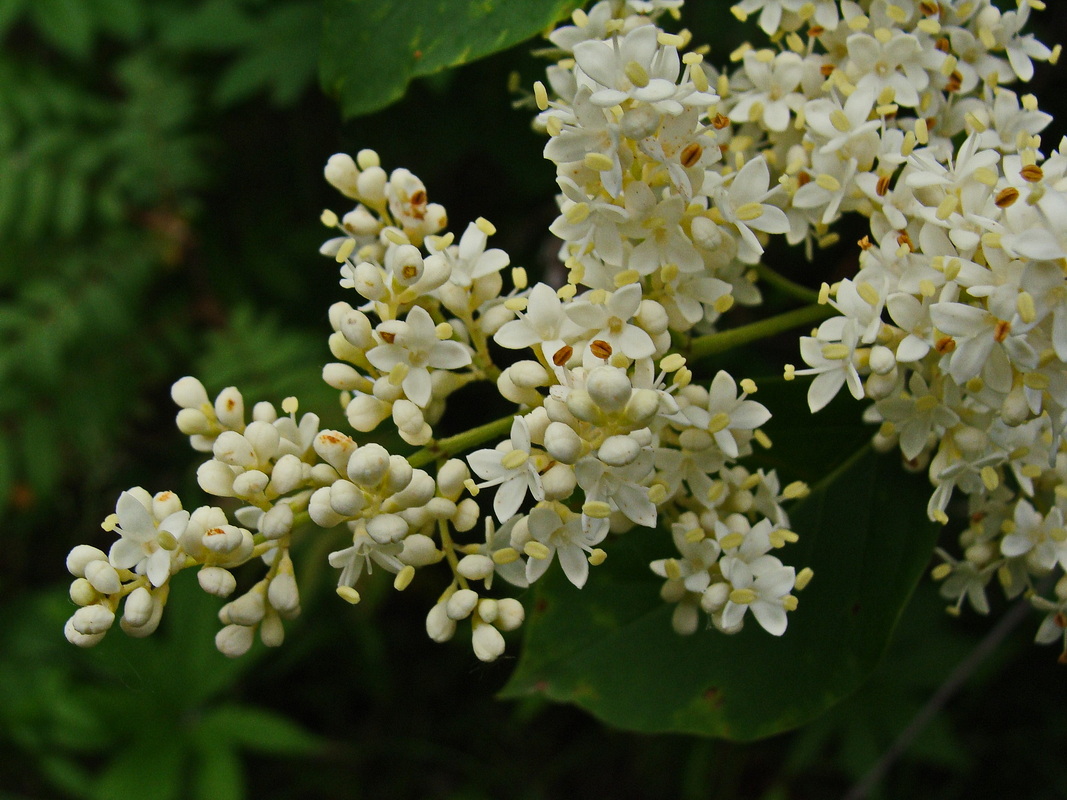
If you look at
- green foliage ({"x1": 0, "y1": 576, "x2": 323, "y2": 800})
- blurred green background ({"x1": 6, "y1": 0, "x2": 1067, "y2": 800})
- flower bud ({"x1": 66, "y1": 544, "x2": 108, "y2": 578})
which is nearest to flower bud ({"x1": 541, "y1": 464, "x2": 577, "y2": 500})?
flower bud ({"x1": 66, "y1": 544, "x2": 108, "y2": 578})

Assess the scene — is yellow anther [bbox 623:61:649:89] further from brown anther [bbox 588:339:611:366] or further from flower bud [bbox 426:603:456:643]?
flower bud [bbox 426:603:456:643]

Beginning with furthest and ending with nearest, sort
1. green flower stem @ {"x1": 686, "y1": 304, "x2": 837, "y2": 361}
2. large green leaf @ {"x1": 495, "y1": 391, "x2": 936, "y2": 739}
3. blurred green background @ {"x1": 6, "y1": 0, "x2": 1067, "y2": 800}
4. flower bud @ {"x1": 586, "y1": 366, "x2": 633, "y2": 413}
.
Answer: blurred green background @ {"x1": 6, "y1": 0, "x2": 1067, "y2": 800} → large green leaf @ {"x1": 495, "y1": 391, "x2": 936, "y2": 739} → green flower stem @ {"x1": 686, "y1": 304, "x2": 837, "y2": 361} → flower bud @ {"x1": 586, "y1": 366, "x2": 633, "y2": 413}

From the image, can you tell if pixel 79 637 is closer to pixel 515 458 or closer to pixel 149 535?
pixel 149 535

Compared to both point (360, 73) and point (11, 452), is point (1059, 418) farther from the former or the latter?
point (11, 452)

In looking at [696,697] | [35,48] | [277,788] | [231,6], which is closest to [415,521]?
[696,697]

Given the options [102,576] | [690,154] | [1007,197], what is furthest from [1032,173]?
[102,576]

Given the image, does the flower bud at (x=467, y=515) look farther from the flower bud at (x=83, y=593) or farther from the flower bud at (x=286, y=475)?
the flower bud at (x=83, y=593)
